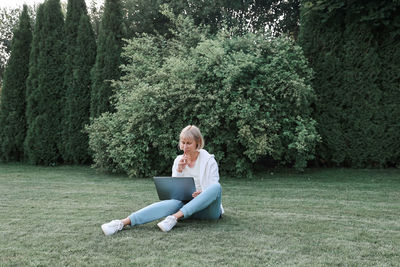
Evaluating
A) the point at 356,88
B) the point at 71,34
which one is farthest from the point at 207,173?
the point at 71,34

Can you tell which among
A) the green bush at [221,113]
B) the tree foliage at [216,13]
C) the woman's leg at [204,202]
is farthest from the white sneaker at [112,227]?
the tree foliage at [216,13]

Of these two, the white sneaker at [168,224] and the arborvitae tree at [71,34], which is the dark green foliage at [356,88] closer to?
the white sneaker at [168,224]

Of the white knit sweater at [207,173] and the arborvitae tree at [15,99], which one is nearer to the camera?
the white knit sweater at [207,173]

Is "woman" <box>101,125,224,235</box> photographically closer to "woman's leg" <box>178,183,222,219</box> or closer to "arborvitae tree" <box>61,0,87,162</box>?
"woman's leg" <box>178,183,222,219</box>

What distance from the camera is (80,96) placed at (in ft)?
32.2

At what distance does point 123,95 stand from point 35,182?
2841 millimetres

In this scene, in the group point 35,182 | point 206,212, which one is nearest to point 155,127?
point 35,182

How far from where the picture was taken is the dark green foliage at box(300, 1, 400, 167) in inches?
307

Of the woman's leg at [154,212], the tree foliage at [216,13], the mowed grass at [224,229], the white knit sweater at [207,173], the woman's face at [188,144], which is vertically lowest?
the mowed grass at [224,229]

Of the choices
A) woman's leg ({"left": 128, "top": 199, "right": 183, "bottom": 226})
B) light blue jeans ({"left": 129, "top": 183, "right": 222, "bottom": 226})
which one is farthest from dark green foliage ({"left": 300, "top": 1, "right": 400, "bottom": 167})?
woman's leg ({"left": 128, "top": 199, "right": 183, "bottom": 226})

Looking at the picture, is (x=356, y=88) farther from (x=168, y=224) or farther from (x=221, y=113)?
(x=168, y=224)

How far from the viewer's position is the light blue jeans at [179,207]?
3.36m

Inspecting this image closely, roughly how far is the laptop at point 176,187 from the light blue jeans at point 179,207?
0.07 m

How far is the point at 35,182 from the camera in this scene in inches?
258
